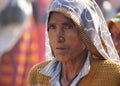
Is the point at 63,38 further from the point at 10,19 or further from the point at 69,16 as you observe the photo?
the point at 10,19

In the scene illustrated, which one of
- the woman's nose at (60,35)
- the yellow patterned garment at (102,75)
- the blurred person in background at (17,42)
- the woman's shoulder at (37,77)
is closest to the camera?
the woman's nose at (60,35)

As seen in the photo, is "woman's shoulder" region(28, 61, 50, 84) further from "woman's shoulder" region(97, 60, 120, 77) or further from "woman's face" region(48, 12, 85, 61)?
"woman's shoulder" region(97, 60, 120, 77)

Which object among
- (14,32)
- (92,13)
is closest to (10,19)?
(14,32)

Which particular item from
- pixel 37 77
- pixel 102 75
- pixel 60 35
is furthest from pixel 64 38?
pixel 37 77

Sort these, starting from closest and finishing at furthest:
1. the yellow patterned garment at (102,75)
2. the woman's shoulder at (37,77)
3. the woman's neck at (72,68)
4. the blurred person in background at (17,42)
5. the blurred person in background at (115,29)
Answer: the yellow patterned garment at (102,75) < the woman's neck at (72,68) < the woman's shoulder at (37,77) < the blurred person in background at (115,29) < the blurred person in background at (17,42)

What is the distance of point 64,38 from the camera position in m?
5.20

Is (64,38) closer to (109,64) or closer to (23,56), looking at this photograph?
(109,64)

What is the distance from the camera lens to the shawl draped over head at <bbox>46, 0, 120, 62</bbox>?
5207 millimetres

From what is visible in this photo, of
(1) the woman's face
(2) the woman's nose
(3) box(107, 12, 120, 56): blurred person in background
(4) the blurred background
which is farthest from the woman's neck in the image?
(4) the blurred background

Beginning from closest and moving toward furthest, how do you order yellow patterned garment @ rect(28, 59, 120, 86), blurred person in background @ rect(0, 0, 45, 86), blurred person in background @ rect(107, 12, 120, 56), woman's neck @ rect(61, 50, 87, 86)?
yellow patterned garment @ rect(28, 59, 120, 86), woman's neck @ rect(61, 50, 87, 86), blurred person in background @ rect(107, 12, 120, 56), blurred person in background @ rect(0, 0, 45, 86)

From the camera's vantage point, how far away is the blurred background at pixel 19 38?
10883 mm

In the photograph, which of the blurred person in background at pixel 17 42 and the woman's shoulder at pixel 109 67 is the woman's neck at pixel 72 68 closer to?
the woman's shoulder at pixel 109 67

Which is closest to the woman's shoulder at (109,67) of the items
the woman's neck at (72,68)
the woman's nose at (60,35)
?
the woman's neck at (72,68)

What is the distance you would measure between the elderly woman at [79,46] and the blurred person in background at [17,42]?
17.7 feet
